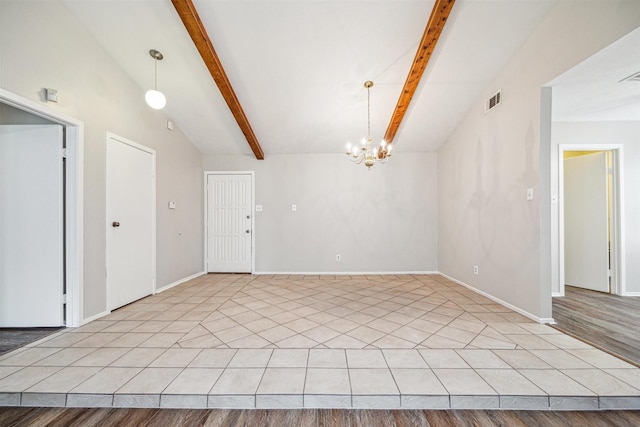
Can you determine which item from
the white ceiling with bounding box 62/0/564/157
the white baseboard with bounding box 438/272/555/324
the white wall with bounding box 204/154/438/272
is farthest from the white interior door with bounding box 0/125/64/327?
the white baseboard with bounding box 438/272/555/324

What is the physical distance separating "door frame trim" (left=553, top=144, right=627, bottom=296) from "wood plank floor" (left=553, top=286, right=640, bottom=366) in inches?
9.0

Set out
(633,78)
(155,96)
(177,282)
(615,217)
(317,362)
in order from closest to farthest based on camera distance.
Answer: (317,362)
(633,78)
(155,96)
(615,217)
(177,282)

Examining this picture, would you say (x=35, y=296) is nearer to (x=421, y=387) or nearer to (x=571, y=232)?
(x=421, y=387)

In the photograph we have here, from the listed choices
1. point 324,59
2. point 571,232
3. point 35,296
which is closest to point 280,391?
point 35,296

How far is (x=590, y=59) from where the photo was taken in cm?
212

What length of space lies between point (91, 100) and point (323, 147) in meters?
3.41

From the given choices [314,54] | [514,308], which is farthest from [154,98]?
[514,308]

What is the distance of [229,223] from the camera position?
5121 mm

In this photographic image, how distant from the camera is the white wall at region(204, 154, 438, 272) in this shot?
16.4 feet

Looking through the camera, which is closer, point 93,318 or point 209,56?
point 93,318

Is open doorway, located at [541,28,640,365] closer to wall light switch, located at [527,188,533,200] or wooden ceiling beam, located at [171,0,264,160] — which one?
wall light switch, located at [527,188,533,200]

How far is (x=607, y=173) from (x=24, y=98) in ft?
23.4

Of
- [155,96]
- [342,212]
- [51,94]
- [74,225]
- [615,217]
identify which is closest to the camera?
[51,94]

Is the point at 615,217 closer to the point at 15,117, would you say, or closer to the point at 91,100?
the point at 91,100
